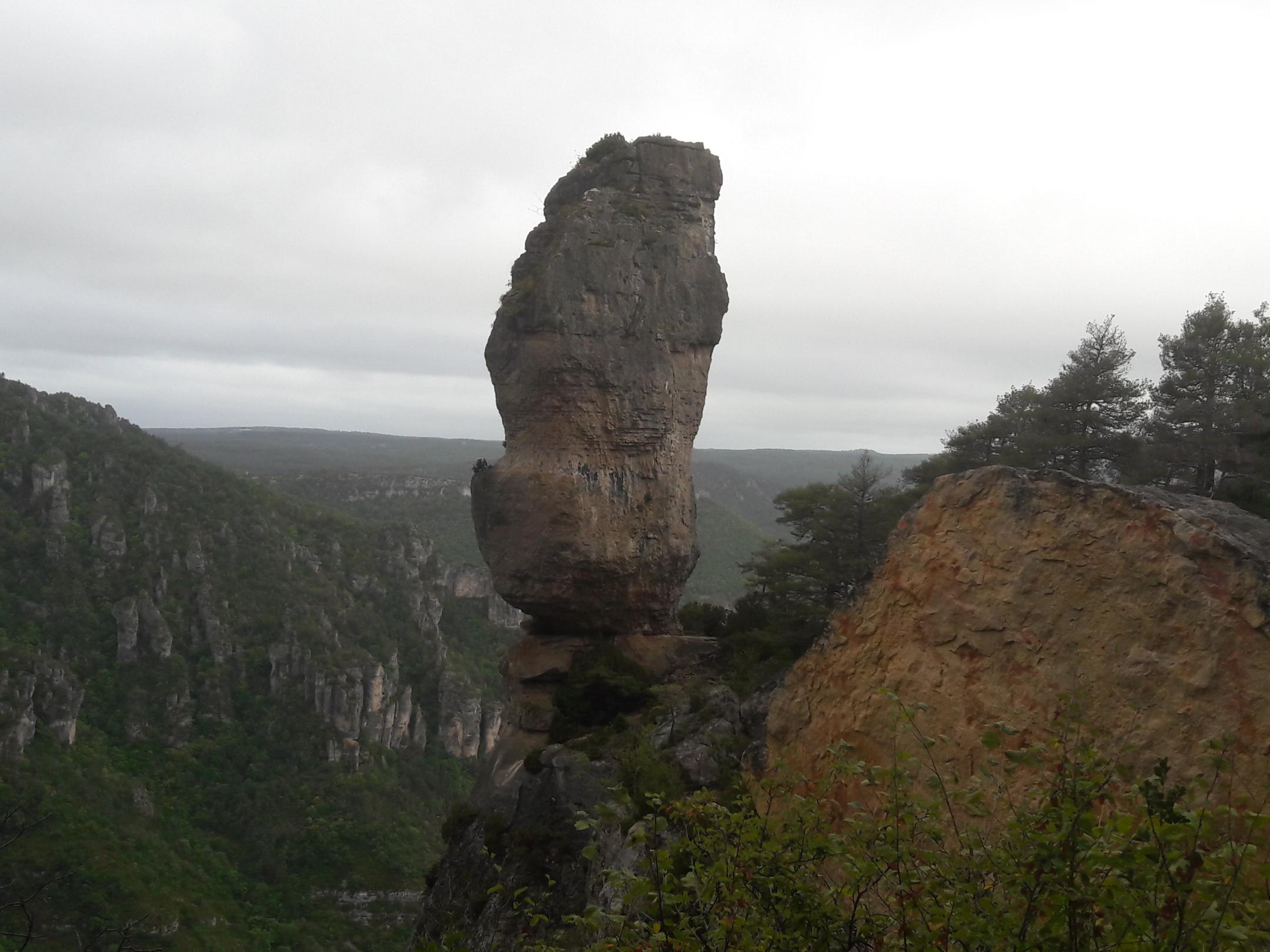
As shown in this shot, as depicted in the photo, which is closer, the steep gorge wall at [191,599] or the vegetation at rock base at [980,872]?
the vegetation at rock base at [980,872]

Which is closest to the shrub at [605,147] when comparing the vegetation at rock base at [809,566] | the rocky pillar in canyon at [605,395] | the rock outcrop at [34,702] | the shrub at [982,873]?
the rocky pillar in canyon at [605,395]

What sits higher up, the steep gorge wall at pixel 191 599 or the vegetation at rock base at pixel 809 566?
the vegetation at rock base at pixel 809 566

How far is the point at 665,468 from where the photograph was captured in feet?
72.0

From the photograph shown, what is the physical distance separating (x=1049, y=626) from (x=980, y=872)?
350 centimetres

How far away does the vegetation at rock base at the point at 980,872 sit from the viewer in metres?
3.08

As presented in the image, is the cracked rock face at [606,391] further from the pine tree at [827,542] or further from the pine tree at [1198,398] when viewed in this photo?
the pine tree at [1198,398]

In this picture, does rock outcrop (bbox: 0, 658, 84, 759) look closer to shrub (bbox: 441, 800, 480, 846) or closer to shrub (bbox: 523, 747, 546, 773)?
shrub (bbox: 441, 800, 480, 846)

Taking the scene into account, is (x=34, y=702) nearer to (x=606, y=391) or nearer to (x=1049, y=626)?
(x=606, y=391)

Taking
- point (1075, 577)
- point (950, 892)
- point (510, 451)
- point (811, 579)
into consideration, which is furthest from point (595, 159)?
point (950, 892)

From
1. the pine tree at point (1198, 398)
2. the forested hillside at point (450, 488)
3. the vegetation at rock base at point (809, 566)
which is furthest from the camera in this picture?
the forested hillside at point (450, 488)

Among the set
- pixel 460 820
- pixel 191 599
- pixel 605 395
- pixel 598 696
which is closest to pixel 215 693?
pixel 191 599

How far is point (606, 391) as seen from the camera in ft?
68.3

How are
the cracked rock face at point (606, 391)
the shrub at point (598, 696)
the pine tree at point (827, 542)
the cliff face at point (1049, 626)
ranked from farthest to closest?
the pine tree at point (827, 542) < the cracked rock face at point (606, 391) < the shrub at point (598, 696) < the cliff face at point (1049, 626)

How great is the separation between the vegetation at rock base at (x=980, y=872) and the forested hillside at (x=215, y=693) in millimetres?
27810
